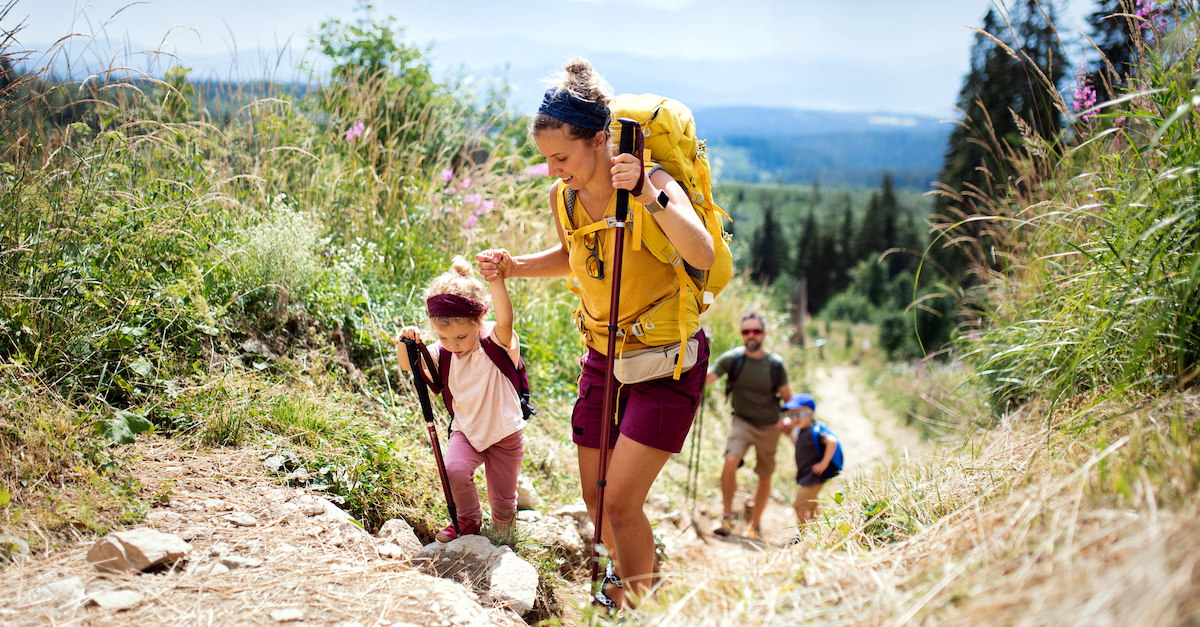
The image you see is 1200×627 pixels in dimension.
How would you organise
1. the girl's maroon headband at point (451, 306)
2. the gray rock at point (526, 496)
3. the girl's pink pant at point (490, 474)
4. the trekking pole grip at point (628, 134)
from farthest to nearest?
the gray rock at point (526, 496) → the girl's pink pant at point (490, 474) → the girl's maroon headband at point (451, 306) → the trekking pole grip at point (628, 134)

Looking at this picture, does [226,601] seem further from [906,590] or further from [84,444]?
[906,590]

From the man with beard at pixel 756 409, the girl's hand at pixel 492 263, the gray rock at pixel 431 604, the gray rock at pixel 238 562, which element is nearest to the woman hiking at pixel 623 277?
the girl's hand at pixel 492 263

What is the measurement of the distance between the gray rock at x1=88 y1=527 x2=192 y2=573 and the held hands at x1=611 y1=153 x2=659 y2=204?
196 cm

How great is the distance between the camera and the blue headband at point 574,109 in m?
2.29

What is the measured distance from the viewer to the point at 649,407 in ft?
7.88

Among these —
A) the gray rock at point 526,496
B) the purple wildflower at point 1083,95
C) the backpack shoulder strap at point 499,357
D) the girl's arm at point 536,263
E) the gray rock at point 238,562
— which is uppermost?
the purple wildflower at point 1083,95

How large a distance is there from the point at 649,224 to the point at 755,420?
12.4 ft

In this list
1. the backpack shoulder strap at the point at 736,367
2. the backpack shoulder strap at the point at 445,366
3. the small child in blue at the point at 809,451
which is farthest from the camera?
the backpack shoulder strap at the point at 736,367

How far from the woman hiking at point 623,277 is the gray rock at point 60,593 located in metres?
1.68

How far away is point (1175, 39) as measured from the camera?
100 inches

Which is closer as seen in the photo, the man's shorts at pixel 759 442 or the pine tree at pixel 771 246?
the man's shorts at pixel 759 442

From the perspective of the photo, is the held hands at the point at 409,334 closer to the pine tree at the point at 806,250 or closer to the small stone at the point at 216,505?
the small stone at the point at 216,505

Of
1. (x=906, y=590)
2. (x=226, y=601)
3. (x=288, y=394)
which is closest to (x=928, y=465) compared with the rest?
(x=906, y=590)

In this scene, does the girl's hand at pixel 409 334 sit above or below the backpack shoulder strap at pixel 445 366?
above
